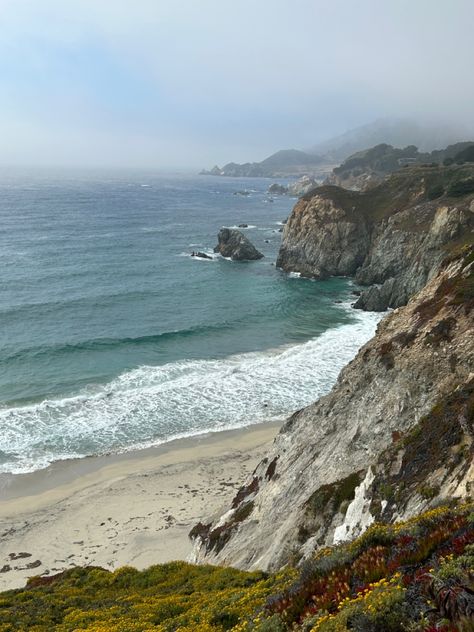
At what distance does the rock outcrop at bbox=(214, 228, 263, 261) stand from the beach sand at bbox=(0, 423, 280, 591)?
2406 inches

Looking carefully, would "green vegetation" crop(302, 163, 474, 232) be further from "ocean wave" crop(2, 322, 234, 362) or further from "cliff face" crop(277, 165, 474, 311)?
"ocean wave" crop(2, 322, 234, 362)

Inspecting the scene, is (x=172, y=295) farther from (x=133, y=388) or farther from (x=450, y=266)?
(x=450, y=266)

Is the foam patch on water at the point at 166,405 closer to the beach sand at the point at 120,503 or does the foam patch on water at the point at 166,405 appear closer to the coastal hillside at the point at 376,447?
the beach sand at the point at 120,503

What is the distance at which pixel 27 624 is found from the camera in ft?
46.3

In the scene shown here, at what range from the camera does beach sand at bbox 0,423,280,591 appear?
2616 cm

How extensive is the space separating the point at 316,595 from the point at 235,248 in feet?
294

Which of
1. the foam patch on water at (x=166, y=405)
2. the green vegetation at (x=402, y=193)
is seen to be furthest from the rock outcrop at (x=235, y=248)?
the foam patch on water at (x=166, y=405)

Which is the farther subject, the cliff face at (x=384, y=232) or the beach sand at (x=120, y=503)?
the cliff face at (x=384, y=232)

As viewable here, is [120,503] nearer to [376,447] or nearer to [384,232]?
[376,447]

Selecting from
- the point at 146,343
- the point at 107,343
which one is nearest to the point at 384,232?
the point at 146,343

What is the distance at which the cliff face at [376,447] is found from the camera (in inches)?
616

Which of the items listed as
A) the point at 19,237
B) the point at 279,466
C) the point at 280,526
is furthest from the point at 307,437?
the point at 19,237

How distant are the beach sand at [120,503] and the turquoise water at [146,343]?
186 centimetres

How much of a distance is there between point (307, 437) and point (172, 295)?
5020 centimetres
